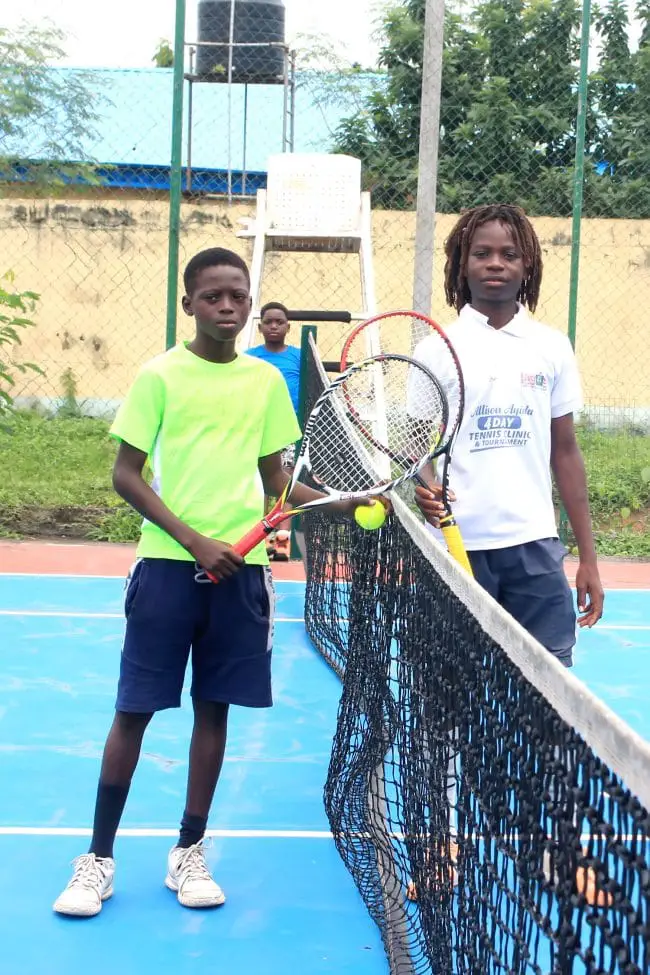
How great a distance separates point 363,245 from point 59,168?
494 cm

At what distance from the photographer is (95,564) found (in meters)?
7.84

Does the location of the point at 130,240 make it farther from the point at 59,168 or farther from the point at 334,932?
the point at 334,932

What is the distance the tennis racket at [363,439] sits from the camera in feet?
9.95

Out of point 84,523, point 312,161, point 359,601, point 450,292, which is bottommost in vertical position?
point 84,523

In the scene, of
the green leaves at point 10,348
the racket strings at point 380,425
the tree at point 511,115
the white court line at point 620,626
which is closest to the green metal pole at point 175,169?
the green leaves at point 10,348

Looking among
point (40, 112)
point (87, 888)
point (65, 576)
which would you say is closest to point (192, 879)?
point (87, 888)

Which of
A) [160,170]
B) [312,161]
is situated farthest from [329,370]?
[160,170]

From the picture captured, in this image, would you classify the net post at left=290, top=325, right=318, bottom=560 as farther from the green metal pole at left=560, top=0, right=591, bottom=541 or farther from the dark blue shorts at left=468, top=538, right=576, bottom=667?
the dark blue shorts at left=468, top=538, right=576, bottom=667

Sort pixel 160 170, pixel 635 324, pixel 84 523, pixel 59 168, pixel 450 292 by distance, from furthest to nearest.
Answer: pixel 160 170, pixel 59 168, pixel 635 324, pixel 84 523, pixel 450 292

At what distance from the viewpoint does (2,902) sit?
10.2 feet

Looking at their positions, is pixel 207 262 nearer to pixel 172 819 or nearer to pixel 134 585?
pixel 134 585

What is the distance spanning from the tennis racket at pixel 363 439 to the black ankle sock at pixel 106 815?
688 mm

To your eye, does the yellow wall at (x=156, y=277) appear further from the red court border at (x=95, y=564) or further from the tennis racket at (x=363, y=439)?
the tennis racket at (x=363, y=439)

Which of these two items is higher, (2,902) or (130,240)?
(130,240)
